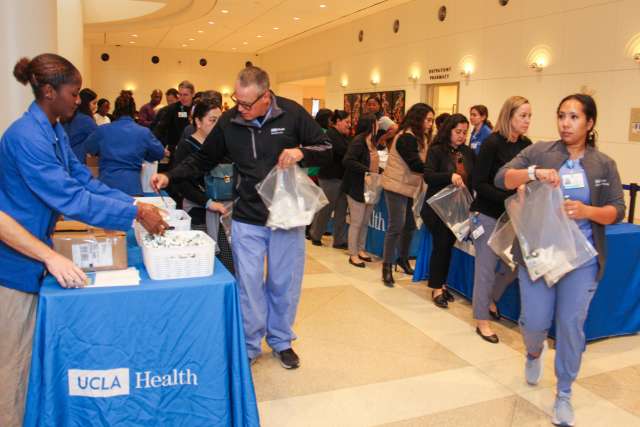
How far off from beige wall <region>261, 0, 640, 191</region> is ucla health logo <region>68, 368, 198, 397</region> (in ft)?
23.9

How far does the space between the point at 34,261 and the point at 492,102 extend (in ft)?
29.9

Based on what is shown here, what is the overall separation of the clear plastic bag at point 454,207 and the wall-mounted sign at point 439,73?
7346 millimetres

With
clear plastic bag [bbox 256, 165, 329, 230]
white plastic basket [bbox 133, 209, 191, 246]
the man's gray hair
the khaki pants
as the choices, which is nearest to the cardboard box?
the khaki pants

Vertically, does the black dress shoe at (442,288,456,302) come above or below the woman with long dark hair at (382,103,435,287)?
below

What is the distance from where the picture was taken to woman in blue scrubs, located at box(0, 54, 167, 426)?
72.9 inches

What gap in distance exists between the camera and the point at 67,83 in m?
1.89

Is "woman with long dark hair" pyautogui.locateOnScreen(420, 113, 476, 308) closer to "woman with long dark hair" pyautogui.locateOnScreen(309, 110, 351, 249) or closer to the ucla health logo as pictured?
"woman with long dark hair" pyautogui.locateOnScreen(309, 110, 351, 249)

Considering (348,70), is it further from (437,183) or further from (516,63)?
(437,183)

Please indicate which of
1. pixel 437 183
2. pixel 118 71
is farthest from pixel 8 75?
pixel 118 71

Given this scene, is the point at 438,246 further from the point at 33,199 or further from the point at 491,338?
the point at 33,199

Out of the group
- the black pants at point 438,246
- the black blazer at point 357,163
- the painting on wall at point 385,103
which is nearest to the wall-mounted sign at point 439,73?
the painting on wall at point 385,103

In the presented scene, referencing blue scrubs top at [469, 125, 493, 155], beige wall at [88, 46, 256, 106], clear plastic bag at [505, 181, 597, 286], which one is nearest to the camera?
clear plastic bag at [505, 181, 597, 286]

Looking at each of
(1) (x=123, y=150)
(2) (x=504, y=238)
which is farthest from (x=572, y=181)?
(1) (x=123, y=150)

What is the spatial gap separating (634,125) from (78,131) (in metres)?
6.77
